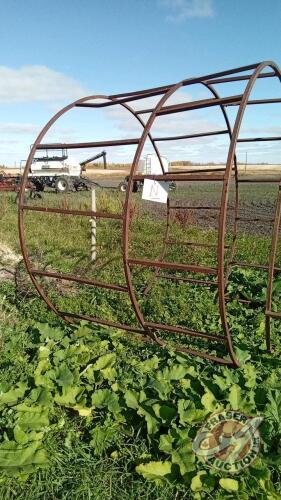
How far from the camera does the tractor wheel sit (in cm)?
1676

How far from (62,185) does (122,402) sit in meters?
15.4

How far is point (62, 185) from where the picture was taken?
17047 millimetres

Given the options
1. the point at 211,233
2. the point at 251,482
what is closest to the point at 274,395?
the point at 251,482

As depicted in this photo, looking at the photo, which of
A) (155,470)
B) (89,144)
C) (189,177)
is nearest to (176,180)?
(189,177)

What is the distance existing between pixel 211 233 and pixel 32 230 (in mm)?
3327

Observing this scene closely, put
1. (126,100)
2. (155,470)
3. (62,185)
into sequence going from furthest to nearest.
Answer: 1. (62,185)
2. (126,100)
3. (155,470)

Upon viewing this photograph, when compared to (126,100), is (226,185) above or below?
below

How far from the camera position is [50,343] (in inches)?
114

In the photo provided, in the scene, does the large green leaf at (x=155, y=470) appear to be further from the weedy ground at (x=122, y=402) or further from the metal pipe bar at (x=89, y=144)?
the metal pipe bar at (x=89, y=144)

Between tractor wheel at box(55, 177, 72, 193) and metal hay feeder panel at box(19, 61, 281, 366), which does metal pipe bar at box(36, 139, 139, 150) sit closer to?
metal hay feeder panel at box(19, 61, 281, 366)

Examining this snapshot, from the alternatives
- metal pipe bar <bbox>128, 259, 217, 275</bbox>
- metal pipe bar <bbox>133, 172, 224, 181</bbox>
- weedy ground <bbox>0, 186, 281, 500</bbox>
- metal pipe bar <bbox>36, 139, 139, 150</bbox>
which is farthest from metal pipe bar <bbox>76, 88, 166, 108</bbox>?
weedy ground <bbox>0, 186, 281, 500</bbox>

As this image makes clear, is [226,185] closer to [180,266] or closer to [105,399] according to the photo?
[180,266]

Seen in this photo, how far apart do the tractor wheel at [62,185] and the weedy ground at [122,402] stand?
43.2 ft

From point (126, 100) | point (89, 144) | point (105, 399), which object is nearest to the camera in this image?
point (105, 399)
